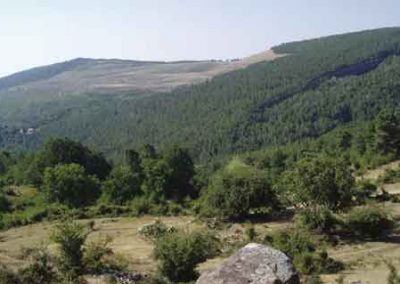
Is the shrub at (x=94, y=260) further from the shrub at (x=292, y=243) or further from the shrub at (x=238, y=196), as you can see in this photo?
the shrub at (x=238, y=196)

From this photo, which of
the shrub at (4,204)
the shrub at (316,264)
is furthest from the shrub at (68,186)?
the shrub at (316,264)

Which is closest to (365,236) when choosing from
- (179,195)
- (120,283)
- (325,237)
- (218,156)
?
(325,237)

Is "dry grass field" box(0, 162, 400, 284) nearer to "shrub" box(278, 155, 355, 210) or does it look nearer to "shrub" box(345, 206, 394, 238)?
"shrub" box(345, 206, 394, 238)

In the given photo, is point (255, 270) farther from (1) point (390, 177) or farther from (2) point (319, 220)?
(1) point (390, 177)

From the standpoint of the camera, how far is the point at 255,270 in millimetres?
21781

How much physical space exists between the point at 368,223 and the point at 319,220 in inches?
130

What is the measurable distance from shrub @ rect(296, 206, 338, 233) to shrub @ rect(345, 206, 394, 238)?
1136 mm

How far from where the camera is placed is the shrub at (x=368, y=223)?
44344 millimetres

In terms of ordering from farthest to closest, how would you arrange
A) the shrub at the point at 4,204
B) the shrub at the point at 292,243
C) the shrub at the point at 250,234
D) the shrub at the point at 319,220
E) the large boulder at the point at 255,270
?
the shrub at the point at 4,204 < the shrub at the point at 319,220 < the shrub at the point at 250,234 < the shrub at the point at 292,243 < the large boulder at the point at 255,270

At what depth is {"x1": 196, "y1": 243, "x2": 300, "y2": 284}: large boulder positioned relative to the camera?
21.6 m

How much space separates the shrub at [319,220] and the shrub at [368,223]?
3.73ft

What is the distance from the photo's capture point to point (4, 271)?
1266 inches

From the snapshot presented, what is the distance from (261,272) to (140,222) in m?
36.3

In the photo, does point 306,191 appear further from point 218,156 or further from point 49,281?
point 218,156
